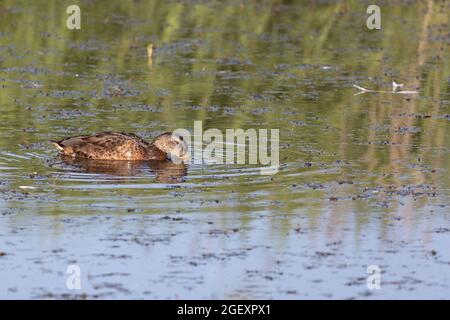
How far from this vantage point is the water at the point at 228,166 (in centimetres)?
852

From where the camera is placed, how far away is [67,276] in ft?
27.0

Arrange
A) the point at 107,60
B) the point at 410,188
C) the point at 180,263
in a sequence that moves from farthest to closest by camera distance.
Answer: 1. the point at 107,60
2. the point at 410,188
3. the point at 180,263

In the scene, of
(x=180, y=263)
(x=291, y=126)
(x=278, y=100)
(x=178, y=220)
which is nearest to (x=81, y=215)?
(x=178, y=220)

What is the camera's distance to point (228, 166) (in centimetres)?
1224

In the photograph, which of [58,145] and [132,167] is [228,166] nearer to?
[132,167]

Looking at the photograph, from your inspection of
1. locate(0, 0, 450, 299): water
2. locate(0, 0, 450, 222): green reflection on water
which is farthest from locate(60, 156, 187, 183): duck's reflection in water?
locate(0, 0, 450, 222): green reflection on water

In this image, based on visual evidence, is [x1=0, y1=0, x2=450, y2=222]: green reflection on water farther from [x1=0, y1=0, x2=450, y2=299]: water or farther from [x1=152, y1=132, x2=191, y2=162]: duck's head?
[x1=152, y1=132, x2=191, y2=162]: duck's head

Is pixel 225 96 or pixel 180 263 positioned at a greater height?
pixel 225 96

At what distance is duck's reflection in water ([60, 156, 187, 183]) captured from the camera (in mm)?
11938

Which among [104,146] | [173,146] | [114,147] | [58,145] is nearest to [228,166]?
[173,146]

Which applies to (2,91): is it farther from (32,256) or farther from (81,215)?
(32,256)

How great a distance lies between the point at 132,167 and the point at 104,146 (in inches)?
17.5

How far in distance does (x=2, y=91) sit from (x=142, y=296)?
29.2 feet
